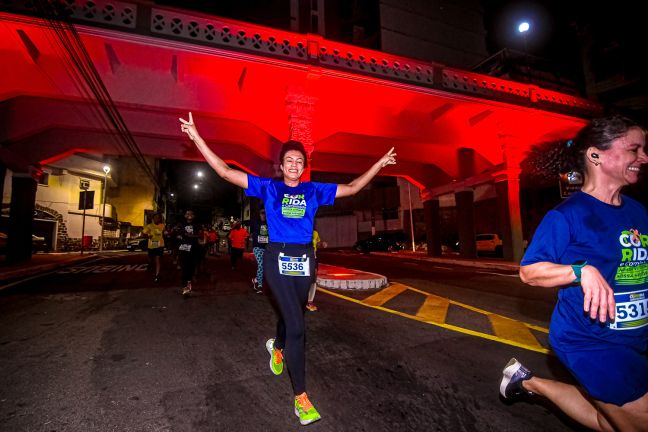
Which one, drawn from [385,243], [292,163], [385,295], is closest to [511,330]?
[385,295]

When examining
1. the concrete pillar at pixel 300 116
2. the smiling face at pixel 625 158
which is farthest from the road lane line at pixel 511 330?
the concrete pillar at pixel 300 116

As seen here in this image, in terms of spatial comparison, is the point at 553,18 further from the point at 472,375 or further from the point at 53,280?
the point at 53,280

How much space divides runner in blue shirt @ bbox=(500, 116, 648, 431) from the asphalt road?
89 centimetres

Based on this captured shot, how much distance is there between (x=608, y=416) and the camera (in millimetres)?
1445

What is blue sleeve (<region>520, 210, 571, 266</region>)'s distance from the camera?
153 centimetres

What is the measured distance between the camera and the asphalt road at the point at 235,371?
2.13 metres

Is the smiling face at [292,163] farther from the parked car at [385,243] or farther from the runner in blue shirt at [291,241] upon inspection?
the parked car at [385,243]

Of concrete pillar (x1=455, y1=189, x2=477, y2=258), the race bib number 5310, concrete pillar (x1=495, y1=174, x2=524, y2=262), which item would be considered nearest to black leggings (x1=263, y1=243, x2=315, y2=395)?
the race bib number 5310

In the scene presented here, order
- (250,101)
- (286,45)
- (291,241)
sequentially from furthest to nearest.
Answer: (250,101)
(286,45)
(291,241)

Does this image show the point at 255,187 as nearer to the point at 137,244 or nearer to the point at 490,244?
the point at 490,244

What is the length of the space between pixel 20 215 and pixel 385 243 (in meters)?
23.8

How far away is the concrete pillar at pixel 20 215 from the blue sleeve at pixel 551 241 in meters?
16.7

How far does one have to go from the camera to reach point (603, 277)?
57.9 inches

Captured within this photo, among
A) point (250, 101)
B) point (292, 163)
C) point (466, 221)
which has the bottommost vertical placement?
point (292, 163)
